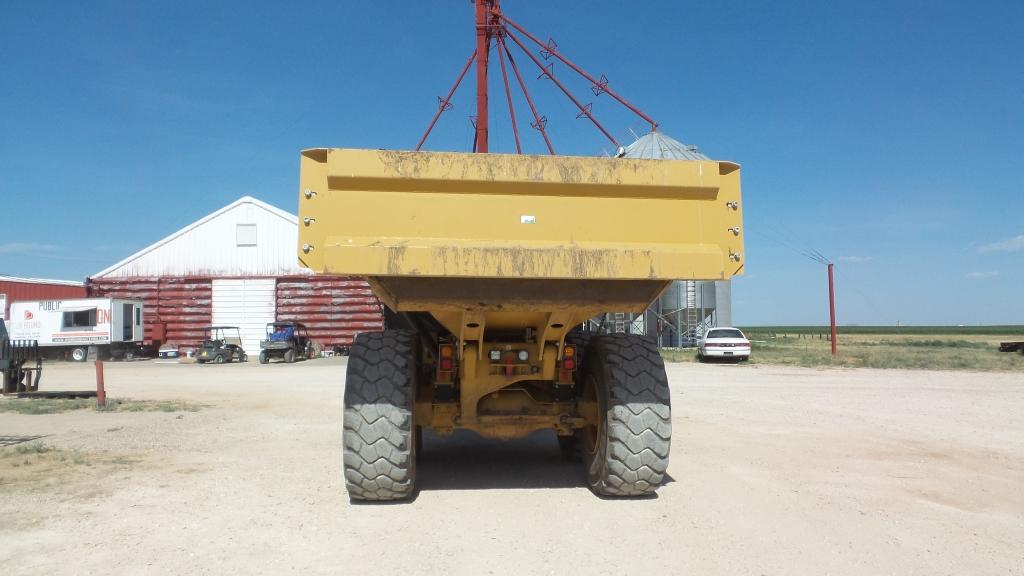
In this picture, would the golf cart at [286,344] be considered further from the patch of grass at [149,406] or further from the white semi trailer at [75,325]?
the patch of grass at [149,406]

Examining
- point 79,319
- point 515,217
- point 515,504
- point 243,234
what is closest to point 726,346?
point 515,504

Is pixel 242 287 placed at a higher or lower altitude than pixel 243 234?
lower

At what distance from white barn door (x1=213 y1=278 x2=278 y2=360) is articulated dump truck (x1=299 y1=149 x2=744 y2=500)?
1046 inches

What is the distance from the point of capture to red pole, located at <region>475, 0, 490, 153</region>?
12.5m

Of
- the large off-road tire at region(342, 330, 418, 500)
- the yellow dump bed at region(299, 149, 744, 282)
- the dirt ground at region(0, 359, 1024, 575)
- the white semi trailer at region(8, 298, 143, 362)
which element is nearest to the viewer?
the dirt ground at region(0, 359, 1024, 575)

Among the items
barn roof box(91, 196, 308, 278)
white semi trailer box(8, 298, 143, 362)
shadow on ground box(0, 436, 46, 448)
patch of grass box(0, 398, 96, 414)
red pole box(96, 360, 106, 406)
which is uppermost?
barn roof box(91, 196, 308, 278)

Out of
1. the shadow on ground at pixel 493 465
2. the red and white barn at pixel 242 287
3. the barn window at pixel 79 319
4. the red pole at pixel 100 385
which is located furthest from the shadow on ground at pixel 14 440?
the barn window at pixel 79 319

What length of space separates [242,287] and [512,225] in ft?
93.4

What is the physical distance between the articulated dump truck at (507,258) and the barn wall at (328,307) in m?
25.0

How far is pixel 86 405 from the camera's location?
11789mm

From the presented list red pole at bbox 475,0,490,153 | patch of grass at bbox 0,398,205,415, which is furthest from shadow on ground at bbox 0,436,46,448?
red pole at bbox 475,0,490,153

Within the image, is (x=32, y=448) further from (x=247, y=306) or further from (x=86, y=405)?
(x=247, y=306)

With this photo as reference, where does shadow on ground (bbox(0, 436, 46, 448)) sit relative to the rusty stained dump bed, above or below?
below

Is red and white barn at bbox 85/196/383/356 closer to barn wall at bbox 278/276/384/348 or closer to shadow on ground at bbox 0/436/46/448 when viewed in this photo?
barn wall at bbox 278/276/384/348
